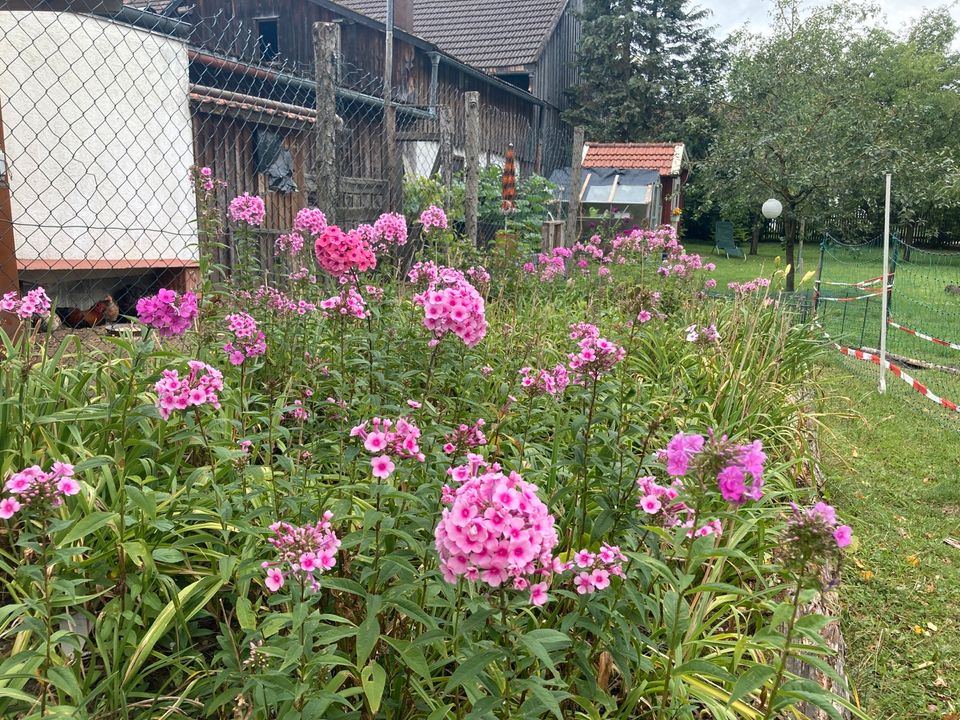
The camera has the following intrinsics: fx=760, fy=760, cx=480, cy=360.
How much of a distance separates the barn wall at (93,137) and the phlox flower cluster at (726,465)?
4532 mm

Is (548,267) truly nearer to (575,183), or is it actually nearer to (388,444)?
(388,444)

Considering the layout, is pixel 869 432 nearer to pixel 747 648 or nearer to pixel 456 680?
pixel 747 648

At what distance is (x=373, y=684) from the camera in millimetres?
1459

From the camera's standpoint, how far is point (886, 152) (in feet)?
59.9

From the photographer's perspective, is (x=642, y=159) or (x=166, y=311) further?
(x=642, y=159)

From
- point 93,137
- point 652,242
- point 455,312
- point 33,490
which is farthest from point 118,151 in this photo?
point 33,490

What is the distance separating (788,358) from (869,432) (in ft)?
3.50

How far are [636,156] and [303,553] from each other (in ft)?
69.8

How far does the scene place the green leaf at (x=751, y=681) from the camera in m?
1.41

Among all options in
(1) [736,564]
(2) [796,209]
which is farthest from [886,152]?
(1) [736,564]

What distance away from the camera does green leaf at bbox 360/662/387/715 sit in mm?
1413

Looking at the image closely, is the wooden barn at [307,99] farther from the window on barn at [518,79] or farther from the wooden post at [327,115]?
the window on barn at [518,79]

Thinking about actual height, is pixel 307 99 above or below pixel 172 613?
above

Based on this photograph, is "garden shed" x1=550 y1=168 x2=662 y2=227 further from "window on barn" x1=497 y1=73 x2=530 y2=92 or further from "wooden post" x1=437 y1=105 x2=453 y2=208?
"wooden post" x1=437 y1=105 x2=453 y2=208
